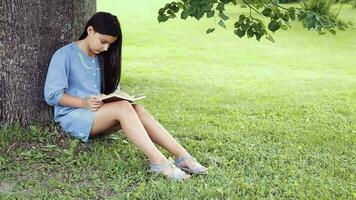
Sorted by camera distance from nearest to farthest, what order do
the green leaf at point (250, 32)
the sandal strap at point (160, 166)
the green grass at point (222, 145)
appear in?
the green grass at point (222, 145)
the sandal strap at point (160, 166)
the green leaf at point (250, 32)

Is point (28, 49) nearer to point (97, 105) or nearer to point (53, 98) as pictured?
point (53, 98)

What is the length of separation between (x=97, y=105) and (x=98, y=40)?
449 millimetres

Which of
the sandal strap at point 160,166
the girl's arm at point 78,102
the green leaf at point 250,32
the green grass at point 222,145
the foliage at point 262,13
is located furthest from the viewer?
the green leaf at point 250,32

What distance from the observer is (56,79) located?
3.91 meters

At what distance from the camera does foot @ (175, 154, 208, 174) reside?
12.8 ft

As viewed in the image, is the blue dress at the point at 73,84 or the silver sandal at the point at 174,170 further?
the blue dress at the point at 73,84

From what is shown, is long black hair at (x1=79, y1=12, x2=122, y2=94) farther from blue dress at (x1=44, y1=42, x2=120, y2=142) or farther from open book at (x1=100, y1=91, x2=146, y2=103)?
open book at (x1=100, y1=91, x2=146, y2=103)

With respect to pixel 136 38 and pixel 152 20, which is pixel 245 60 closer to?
A: pixel 136 38

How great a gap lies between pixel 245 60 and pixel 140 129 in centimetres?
891

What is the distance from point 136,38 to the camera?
16.6 m

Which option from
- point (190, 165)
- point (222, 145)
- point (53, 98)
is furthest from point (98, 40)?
point (222, 145)

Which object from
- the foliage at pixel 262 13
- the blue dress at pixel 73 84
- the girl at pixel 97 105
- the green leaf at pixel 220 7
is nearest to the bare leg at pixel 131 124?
the girl at pixel 97 105

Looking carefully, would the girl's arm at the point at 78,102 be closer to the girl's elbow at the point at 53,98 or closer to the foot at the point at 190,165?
the girl's elbow at the point at 53,98

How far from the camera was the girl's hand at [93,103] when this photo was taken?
3877mm
